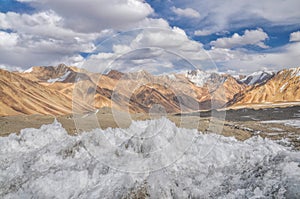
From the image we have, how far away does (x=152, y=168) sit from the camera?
20.6 ft

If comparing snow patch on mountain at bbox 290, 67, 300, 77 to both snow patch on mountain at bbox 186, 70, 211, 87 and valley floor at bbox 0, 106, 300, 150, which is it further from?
snow patch on mountain at bbox 186, 70, 211, 87

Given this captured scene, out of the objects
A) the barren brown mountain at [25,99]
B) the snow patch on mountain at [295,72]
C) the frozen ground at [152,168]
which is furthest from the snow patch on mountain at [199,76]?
the snow patch on mountain at [295,72]

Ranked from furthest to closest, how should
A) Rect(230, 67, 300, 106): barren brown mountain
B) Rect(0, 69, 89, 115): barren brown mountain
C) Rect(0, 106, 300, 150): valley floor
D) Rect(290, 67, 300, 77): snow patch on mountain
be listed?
Rect(290, 67, 300, 77): snow patch on mountain, Rect(230, 67, 300, 106): barren brown mountain, Rect(0, 69, 89, 115): barren brown mountain, Rect(0, 106, 300, 150): valley floor

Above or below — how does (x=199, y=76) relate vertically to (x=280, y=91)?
below

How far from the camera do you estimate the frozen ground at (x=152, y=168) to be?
526 centimetres

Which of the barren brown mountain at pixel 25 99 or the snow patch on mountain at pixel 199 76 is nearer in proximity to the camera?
the snow patch on mountain at pixel 199 76

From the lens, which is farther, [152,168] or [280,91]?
[280,91]

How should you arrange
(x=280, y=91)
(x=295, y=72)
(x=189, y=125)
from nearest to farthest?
(x=189, y=125), (x=280, y=91), (x=295, y=72)

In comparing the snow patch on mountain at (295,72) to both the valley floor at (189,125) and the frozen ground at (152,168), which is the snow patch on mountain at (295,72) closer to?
the valley floor at (189,125)

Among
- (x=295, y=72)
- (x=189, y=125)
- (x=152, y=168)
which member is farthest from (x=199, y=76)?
(x=295, y=72)

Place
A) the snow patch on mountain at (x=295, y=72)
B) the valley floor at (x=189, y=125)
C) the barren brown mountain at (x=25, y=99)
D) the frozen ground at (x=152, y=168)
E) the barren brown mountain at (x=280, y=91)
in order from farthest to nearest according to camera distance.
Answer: the snow patch on mountain at (x=295, y=72) < the barren brown mountain at (x=280, y=91) < the barren brown mountain at (x=25, y=99) < the valley floor at (x=189, y=125) < the frozen ground at (x=152, y=168)

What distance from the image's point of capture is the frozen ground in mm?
5262

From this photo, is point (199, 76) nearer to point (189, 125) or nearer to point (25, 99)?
point (189, 125)

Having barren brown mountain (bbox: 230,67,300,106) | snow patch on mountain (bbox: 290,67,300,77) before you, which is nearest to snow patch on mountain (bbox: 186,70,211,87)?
barren brown mountain (bbox: 230,67,300,106)
